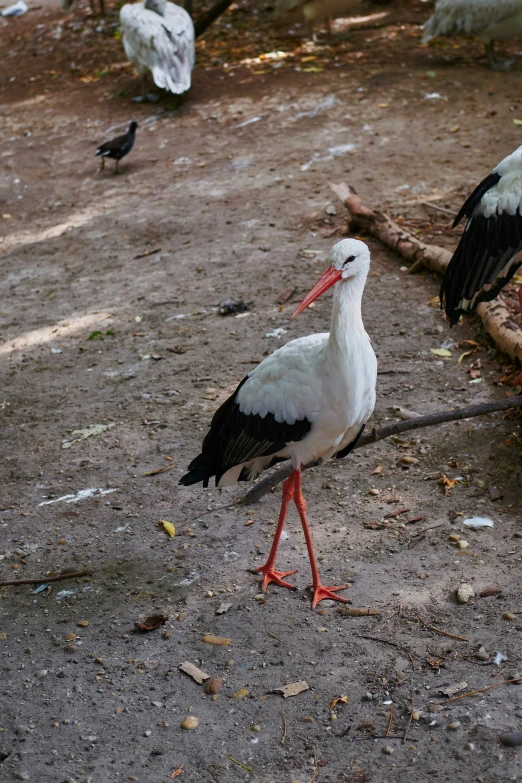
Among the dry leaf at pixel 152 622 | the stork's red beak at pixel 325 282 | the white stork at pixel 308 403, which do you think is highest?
the stork's red beak at pixel 325 282

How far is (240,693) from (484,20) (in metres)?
9.68

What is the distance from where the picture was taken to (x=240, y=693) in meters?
3.47

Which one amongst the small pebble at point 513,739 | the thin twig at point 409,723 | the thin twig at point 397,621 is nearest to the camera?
the small pebble at point 513,739

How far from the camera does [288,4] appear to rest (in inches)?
488

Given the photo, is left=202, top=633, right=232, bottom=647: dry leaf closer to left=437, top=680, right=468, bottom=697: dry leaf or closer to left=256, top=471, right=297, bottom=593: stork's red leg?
left=256, top=471, right=297, bottom=593: stork's red leg

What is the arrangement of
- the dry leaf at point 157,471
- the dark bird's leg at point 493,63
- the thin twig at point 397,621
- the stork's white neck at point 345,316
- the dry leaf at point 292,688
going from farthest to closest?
the dark bird's leg at point 493,63, the dry leaf at point 157,471, the thin twig at point 397,621, the stork's white neck at point 345,316, the dry leaf at point 292,688

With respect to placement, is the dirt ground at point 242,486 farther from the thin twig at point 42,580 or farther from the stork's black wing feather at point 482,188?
the stork's black wing feather at point 482,188

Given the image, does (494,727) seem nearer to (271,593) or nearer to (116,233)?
(271,593)

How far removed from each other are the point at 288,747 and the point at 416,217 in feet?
17.7

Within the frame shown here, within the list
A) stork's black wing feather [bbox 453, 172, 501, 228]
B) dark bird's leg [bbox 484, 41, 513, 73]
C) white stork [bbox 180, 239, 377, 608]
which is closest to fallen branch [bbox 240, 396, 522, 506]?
white stork [bbox 180, 239, 377, 608]

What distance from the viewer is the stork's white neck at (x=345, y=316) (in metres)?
3.61

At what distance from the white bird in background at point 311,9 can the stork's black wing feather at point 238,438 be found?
9.88 meters

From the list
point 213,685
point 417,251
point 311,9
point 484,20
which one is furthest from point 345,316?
point 311,9

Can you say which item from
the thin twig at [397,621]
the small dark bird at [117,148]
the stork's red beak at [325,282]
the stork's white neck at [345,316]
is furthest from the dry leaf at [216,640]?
the small dark bird at [117,148]
